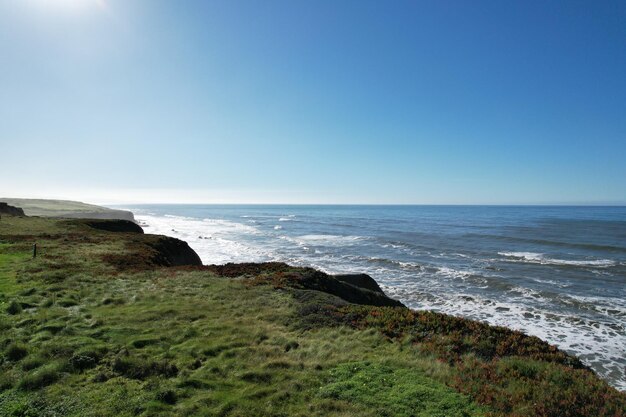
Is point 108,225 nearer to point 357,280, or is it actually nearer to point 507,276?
point 357,280

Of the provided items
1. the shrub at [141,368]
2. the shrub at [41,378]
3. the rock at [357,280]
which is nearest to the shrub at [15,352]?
the shrub at [41,378]

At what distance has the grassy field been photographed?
741cm

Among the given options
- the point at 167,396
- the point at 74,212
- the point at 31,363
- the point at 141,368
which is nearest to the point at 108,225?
the point at 31,363

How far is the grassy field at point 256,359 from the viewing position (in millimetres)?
7406

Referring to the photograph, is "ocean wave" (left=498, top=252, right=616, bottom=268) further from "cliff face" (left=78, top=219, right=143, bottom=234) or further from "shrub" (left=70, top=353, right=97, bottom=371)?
"cliff face" (left=78, top=219, right=143, bottom=234)

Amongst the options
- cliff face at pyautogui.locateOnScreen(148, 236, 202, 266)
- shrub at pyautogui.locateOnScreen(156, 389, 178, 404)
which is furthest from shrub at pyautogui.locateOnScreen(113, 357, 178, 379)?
cliff face at pyautogui.locateOnScreen(148, 236, 202, 266)

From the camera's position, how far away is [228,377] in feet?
28.1

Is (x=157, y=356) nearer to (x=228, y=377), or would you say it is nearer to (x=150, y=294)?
(x=228, y=377)

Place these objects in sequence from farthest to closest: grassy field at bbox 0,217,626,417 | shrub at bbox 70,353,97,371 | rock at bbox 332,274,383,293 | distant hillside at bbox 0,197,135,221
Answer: distant hillside at bbox 0,197,135,221
rock at bbox 332,274,383,293
shrub at bbox 70,353,97,371
grassy field at bbox 0,217,626,417

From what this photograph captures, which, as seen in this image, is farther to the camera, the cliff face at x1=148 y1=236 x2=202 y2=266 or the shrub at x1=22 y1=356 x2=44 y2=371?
the cliff face at x1=148 y1=236 x2=202 y2=266

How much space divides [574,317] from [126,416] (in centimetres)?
2596

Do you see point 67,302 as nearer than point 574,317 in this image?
Yes

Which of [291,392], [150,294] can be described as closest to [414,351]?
[291,392]

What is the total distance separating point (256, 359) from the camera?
951 cm
